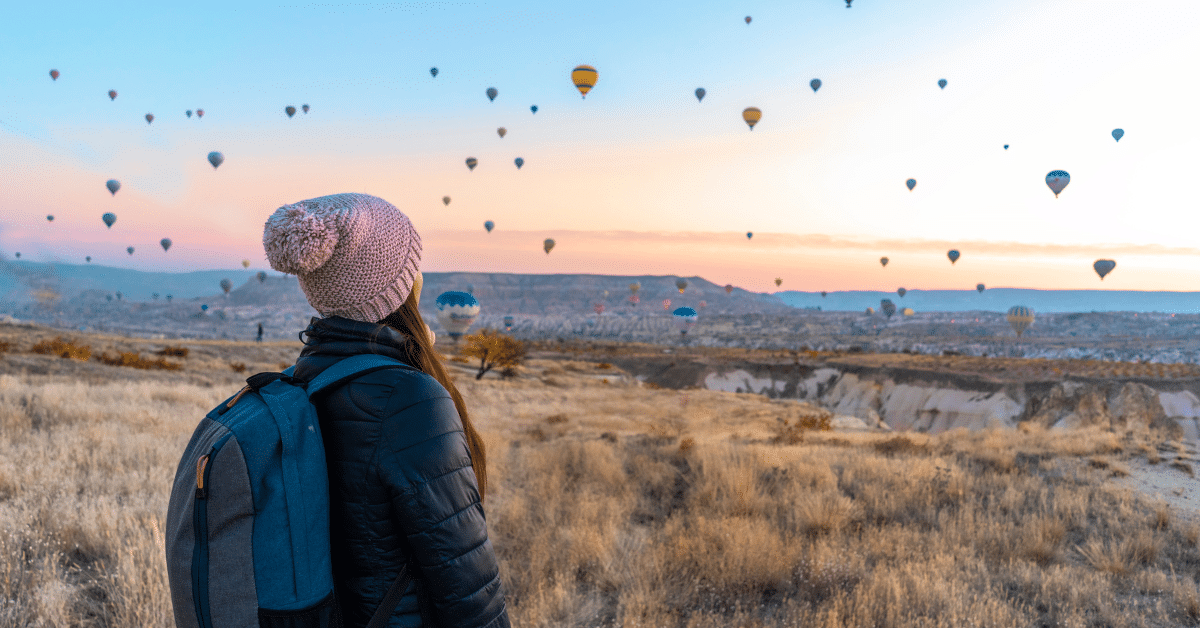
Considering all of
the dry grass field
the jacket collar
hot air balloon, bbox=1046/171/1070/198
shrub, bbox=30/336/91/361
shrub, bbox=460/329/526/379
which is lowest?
shrub, bbox=460/329/526/379

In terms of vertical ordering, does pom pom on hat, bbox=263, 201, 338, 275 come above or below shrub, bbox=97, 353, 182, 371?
above

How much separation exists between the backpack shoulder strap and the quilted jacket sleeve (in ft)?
0.32

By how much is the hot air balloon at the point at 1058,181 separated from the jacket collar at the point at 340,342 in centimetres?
5846

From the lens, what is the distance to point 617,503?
7691 mm

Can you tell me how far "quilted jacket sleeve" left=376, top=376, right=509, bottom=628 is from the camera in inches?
63.6

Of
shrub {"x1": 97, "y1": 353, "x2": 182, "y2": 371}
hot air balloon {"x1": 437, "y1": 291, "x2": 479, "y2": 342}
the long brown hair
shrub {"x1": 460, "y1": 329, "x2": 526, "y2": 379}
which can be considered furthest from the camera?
hot air balloon {"x1": 437, "y1": 291, "x2": 479, "y2": 342}

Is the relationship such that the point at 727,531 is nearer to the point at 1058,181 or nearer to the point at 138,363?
the point at 138,363

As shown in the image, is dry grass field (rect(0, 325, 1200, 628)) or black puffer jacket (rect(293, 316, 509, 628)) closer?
black puffer jacket (rect(293, 316, 509, 628))

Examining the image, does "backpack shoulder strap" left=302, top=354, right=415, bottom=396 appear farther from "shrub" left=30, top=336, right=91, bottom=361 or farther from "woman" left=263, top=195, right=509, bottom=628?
"shrub" left=30, top=336, right=91, bottom=361

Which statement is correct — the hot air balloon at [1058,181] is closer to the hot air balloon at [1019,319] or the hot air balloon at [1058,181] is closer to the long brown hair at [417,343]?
the hot air balloon at [1019,319]

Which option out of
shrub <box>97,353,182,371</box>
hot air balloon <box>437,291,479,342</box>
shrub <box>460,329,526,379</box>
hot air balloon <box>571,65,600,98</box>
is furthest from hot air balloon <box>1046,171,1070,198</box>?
shrub <box>97,353,182,371</box>

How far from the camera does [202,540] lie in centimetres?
146

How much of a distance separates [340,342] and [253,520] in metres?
0.52

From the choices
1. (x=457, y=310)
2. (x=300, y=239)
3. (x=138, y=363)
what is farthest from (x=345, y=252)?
(x=457, y=310)
